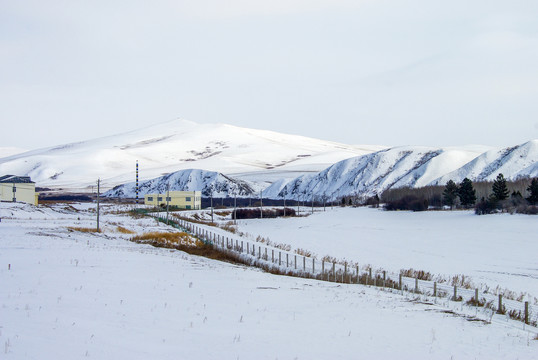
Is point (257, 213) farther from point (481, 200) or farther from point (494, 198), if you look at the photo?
point (494, 198)

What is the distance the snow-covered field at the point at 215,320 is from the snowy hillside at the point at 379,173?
125 metres

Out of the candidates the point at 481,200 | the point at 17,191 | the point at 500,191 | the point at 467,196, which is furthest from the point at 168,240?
the point at 17,191

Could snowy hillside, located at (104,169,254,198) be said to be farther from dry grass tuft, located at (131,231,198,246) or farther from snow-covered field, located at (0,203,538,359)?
snow-covered field, located at (0,203,538,359)

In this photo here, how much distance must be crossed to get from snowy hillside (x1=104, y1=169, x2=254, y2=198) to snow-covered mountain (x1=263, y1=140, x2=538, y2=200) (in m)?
11.0

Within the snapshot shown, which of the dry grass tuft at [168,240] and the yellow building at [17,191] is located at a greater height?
the yellow building at [17,191]

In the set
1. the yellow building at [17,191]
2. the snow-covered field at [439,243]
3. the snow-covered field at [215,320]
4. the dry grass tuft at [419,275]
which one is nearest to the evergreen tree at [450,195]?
the snow-covered field at [439,243]

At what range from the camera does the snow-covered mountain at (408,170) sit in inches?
4956

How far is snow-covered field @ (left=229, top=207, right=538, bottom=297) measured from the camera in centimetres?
3062

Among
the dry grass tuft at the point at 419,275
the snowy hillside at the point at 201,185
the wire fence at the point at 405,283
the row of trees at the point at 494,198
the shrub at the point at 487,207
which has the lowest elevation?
the dry grass tuft at the point at 419,275

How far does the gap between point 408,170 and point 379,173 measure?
8244 millimetres

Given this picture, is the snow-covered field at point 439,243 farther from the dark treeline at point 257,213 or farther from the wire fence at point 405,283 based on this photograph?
the dark treeline at point 257,213

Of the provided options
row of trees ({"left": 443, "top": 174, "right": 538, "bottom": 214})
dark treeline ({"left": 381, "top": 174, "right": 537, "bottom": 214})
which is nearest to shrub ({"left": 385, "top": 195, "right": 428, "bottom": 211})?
dark treeline ({"left": 381, "top": 174, "right": 537, "bottom": 214})

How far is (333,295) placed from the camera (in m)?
18.1

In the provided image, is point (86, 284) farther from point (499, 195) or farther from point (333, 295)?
point (499, 195)
